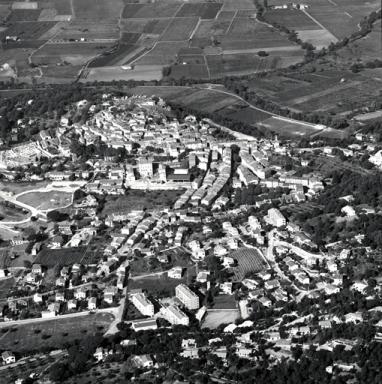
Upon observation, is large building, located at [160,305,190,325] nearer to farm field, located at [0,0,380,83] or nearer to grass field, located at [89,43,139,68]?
farm field, located at [0,0,380,83]

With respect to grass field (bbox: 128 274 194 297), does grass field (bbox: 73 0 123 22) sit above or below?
below

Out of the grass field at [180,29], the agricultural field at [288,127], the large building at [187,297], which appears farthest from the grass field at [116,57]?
the large building at [187,297]

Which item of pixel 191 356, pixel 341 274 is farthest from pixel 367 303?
pixel 191 356

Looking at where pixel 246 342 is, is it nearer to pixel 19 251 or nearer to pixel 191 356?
pixel 191 356

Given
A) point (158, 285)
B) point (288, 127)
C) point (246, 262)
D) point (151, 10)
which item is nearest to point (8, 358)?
point (158, 285)

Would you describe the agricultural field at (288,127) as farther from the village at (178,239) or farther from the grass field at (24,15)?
the grass field at (24,15)

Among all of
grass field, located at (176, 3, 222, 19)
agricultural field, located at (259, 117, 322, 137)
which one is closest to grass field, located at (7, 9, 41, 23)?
grass field, located at (176, 3, 222, 19)
